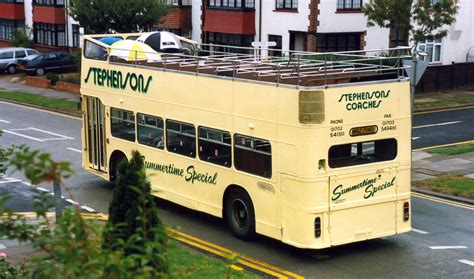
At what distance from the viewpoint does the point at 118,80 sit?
1973 centimetres

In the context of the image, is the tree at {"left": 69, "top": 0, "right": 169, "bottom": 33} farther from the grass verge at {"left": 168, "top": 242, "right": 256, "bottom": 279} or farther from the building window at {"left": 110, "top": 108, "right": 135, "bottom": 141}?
the grass verge at {"left": 168, "top": 242, "right": 256, "bottom": 279}

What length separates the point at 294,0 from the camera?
131 feet

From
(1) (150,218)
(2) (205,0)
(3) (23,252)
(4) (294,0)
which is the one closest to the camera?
(1) (150,218)

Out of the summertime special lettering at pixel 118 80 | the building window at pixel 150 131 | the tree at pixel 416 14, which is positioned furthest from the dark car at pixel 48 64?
the building window at pixel 150 131

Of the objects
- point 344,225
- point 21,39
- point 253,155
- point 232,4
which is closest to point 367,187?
point 344,225

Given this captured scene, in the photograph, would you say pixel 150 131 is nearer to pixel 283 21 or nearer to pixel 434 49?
pixel 283 21

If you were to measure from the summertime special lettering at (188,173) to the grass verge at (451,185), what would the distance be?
23.3ft

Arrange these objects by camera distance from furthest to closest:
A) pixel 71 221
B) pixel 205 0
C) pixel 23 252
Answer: pixel 205 0, pixel 23 252, pixel 71 221

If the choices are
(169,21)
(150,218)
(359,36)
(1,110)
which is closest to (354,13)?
(359,36)

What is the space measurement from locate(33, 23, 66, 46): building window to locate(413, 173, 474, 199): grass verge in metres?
38.5

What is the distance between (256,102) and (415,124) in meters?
18.4

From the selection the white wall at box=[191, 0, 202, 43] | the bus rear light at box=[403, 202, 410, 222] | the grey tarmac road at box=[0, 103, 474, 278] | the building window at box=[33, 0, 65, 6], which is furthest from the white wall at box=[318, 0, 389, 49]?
the bus rear light at box=[403, 202, 410, 222]

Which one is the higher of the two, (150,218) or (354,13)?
(354,13)

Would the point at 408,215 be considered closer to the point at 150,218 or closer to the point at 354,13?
the point at 150,218
